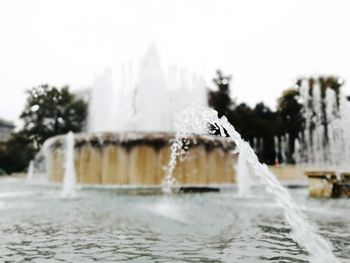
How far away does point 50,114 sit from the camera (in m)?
57.3

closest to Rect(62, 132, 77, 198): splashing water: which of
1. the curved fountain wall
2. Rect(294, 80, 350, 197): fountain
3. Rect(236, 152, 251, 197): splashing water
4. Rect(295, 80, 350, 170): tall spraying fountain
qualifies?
the curved fountain wall

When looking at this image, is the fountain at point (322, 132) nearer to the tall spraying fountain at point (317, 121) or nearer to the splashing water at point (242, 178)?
the tall spraying fountain at point (317, 121)

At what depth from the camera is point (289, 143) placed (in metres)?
51.3

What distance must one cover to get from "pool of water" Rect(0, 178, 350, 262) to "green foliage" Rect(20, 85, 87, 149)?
4817 centimetres

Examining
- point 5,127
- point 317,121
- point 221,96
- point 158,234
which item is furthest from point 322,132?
point 5,127

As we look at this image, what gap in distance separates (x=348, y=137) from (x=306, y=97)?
84.1 ft

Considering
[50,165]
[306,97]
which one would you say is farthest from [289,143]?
[50,165]

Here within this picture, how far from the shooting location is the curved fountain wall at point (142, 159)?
15.3 meters

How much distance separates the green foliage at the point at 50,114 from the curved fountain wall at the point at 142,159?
4192cm

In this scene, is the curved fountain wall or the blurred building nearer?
the curved fountain wall

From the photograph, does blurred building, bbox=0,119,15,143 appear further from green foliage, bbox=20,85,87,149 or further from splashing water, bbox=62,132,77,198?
splashing water, bbox=62,132,77,198

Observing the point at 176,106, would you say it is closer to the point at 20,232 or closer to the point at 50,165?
the point at 50,165

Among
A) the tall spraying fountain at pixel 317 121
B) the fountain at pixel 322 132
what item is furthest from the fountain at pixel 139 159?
the tall spraying fountain at pixel 317 121

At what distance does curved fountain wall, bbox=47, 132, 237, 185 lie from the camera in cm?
1527
